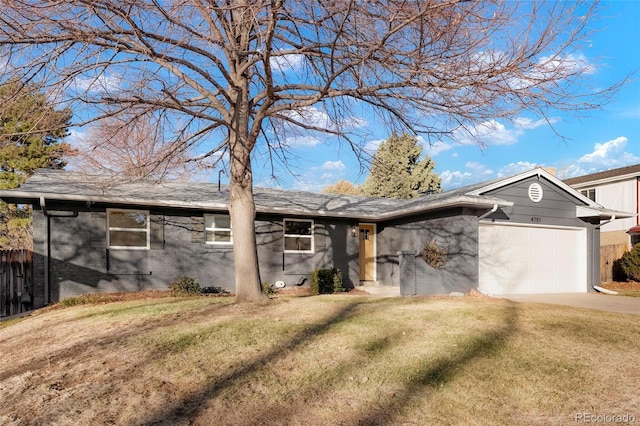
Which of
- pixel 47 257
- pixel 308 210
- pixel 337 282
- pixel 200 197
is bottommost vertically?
pixel 337 282

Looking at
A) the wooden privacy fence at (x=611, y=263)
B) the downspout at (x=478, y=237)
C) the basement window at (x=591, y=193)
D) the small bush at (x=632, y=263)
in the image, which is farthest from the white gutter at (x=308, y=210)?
the basement window at (x=591, y=193)

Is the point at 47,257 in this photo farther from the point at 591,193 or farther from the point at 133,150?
the point at 591,193

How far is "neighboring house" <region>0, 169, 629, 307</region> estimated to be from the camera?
452 inches

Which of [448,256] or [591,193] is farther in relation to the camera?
[591,193]

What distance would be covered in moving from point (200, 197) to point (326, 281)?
4781 millimetres

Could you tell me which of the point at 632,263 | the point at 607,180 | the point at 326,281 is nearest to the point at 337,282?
the point at 326,281

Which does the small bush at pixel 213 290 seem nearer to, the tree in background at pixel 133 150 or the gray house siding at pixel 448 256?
the tree in background at pixel 133 150

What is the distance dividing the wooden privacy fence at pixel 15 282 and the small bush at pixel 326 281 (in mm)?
7603

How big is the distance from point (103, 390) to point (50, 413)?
479mm

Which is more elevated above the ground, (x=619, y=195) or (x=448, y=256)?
(x=619, y=195)

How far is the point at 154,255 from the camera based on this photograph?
12414mm

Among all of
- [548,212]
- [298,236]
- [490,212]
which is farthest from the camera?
A: [298,236]

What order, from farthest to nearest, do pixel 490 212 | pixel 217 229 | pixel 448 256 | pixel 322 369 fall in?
pixel 217 229, pixel 448 256, pixel 490 212, pixel 322 369

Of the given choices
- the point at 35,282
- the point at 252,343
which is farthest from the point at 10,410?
the point at 35,282
